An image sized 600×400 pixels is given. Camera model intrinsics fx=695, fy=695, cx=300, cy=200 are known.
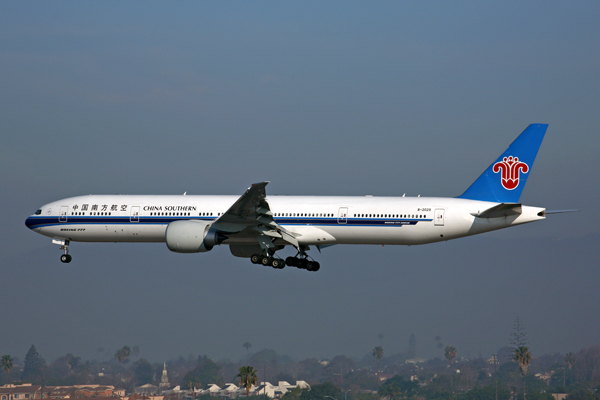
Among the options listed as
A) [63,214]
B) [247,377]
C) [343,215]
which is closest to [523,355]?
[247,377]

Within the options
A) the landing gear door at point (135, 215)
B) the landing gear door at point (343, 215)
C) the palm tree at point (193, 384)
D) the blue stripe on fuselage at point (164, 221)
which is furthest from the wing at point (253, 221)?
the palm tree at point (193, 384)

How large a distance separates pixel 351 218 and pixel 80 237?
20.0 m

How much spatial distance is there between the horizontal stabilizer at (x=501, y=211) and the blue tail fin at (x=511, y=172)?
2295 millimetres

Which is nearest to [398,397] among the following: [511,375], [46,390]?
[511,375]

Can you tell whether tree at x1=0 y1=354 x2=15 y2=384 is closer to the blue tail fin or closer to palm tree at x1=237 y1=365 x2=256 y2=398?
palm tree at x1=237 y1=365 x2=256 y2=398

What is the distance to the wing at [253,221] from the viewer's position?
42156 mm

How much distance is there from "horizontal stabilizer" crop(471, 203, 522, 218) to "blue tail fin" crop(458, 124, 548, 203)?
7.53 feet

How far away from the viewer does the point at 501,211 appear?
145 ft

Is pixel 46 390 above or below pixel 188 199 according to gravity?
below

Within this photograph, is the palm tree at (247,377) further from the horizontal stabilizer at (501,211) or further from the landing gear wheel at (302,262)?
the horizontal stabilizer at (501,211)

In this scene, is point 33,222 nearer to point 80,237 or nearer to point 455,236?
point 80,237

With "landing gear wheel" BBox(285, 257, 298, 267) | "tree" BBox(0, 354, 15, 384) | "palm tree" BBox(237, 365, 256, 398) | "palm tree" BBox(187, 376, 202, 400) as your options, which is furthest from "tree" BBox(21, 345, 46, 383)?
"landing gear wheel" BBox(285, 257, 298, 267)

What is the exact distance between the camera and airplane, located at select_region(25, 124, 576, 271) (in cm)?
4434

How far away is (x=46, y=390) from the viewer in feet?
472
